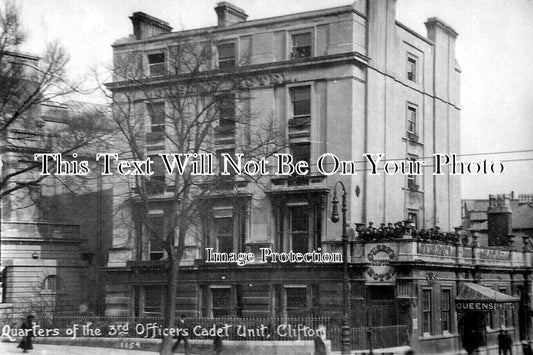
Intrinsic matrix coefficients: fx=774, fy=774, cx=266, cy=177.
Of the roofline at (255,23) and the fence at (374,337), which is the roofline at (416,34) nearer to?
the roofline at (255,23)

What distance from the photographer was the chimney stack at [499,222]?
126 ft

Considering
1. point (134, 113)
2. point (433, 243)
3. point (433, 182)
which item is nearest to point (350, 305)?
point (433, 243)

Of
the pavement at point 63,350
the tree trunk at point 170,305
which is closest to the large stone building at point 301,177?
the tree trunk at point 170,305

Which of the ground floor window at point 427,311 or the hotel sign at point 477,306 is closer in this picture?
the ground floor window at point 427,311

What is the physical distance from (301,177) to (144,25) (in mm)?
9080

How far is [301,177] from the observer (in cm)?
2692

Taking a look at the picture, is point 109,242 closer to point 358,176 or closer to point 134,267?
point 134,267

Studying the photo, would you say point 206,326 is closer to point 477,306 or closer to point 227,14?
point 477,306

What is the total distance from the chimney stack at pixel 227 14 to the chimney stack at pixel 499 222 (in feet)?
54.6

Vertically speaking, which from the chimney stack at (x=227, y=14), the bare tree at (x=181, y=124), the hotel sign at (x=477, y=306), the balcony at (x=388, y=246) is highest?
the chimney stack at (x=227, y=14)

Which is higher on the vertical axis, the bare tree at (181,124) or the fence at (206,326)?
the bare tree at (181,124)

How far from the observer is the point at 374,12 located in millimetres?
28828

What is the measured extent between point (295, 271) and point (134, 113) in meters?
8.00

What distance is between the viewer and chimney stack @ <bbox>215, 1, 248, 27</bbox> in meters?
29.9
